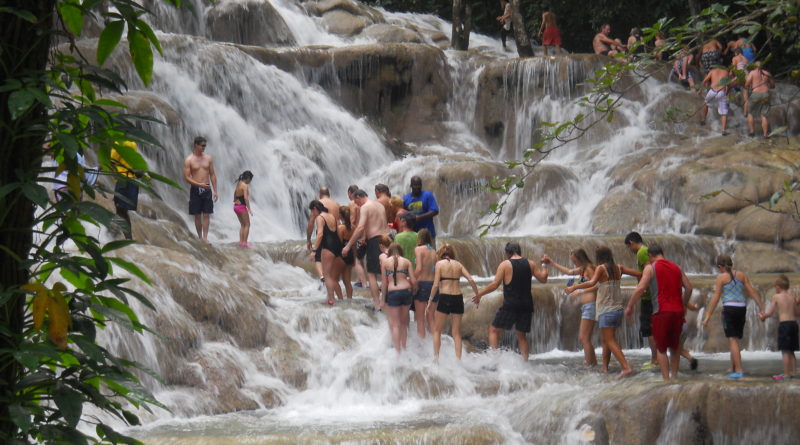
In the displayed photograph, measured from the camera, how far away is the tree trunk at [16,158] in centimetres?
211

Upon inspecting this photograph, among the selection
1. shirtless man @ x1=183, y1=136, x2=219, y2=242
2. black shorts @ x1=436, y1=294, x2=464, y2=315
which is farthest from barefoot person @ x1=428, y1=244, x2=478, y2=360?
shirtless man @ x1=183, y1=136, x2=219, y2=242

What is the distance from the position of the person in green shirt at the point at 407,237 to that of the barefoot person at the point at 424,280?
1.18 ft

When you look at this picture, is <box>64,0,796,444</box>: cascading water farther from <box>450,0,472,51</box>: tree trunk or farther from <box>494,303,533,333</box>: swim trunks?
<box>450,0,472,51</box>: tree trunk

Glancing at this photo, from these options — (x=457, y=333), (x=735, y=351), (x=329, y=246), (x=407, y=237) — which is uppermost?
(x=407, y=237)

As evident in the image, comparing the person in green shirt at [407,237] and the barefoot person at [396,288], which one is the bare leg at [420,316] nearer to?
the barefoot person at [396,288]

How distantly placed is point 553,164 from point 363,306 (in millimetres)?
9697

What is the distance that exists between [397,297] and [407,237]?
111 centimetres

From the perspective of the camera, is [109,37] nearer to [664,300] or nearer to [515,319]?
[664,300]

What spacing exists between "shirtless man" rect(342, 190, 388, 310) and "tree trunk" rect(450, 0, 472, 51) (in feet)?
52.6

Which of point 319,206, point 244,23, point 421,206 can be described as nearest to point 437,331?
point 421,206

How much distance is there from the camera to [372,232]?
1372 cm

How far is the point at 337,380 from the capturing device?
11891 mm

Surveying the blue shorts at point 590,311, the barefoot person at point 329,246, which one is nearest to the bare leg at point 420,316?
the barefoot person at point 329,246

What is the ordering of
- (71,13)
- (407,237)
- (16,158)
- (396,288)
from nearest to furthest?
(16,158), (71,13), (396,288), (407,237)
